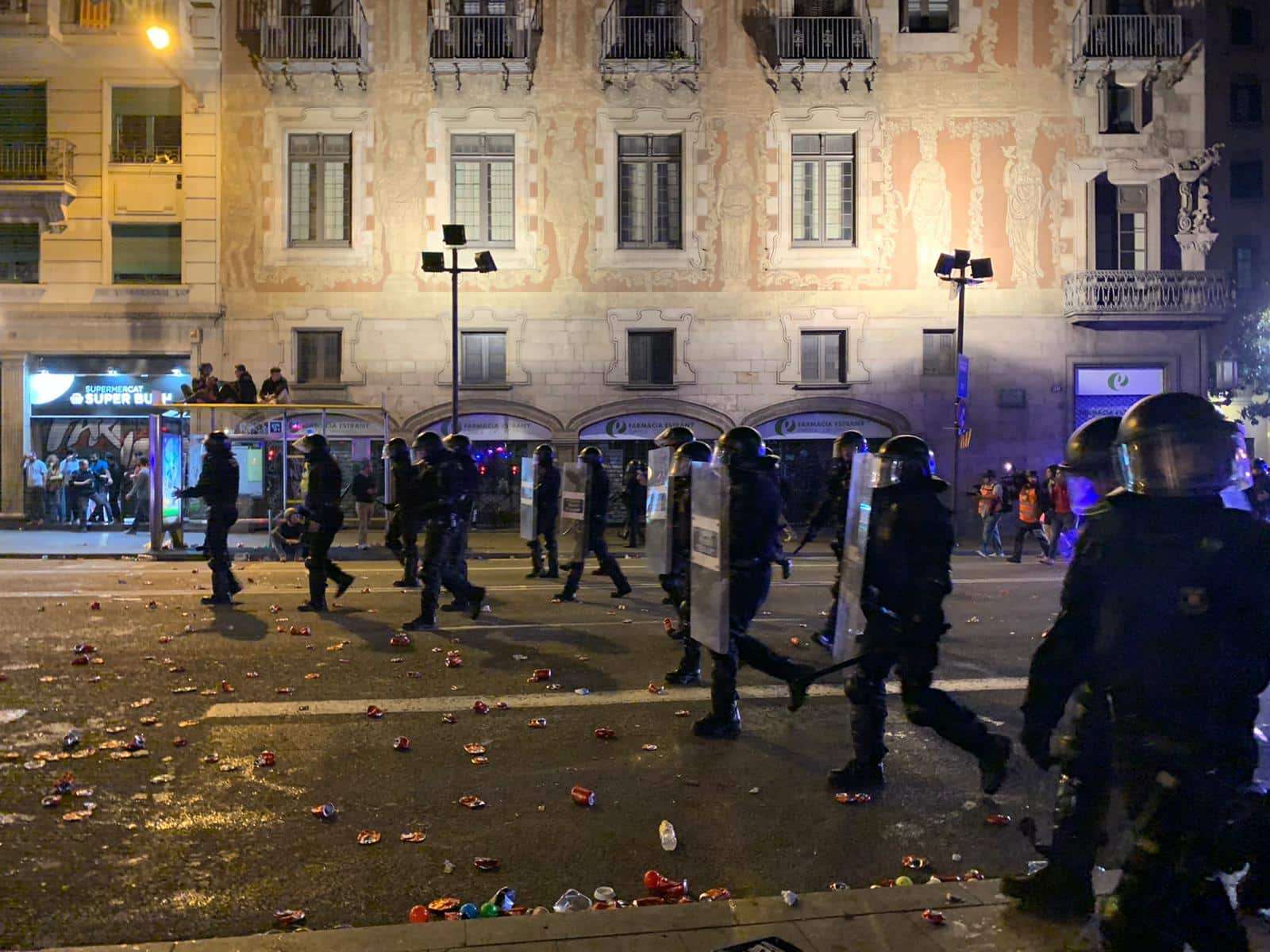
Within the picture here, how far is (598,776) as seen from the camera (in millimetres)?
5809

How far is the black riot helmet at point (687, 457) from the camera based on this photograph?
25.7ft

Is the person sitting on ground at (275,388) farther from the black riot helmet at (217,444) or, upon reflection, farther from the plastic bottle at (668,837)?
the plastic bottle at (668,837)

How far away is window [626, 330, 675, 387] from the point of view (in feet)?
82.1

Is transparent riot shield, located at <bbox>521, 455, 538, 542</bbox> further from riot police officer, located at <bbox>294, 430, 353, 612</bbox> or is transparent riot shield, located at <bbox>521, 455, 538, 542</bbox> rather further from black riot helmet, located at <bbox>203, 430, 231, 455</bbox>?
black riot helmet, located at <bbox>203, 430, 231, 455</bbox>

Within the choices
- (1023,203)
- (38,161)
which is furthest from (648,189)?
(38,161)

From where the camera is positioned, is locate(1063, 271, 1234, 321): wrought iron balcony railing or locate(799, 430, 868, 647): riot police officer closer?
locate(799, 430, 868, 647): riot police officer

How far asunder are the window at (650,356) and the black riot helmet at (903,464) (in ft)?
64.3

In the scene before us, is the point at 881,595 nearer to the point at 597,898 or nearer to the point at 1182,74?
the point at 597,898

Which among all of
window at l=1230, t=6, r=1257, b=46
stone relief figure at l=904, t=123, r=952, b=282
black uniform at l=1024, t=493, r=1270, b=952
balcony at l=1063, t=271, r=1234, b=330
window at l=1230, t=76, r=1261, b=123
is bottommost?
black uniform at l=1024, t=493, r=1270, b=952

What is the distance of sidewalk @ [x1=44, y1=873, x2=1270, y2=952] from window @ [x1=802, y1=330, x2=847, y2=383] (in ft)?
72.0

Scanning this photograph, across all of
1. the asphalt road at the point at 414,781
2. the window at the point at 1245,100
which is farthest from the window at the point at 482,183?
the window at the point at 1245,100

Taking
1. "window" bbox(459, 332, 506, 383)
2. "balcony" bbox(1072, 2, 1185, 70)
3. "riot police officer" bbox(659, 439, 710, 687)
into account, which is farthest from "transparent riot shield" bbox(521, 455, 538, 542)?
"balcony" bbox(1072, 2, 1185, 70)

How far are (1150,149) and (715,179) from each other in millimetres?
10920

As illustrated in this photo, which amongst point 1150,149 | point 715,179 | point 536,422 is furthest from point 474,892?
point 1150,149
